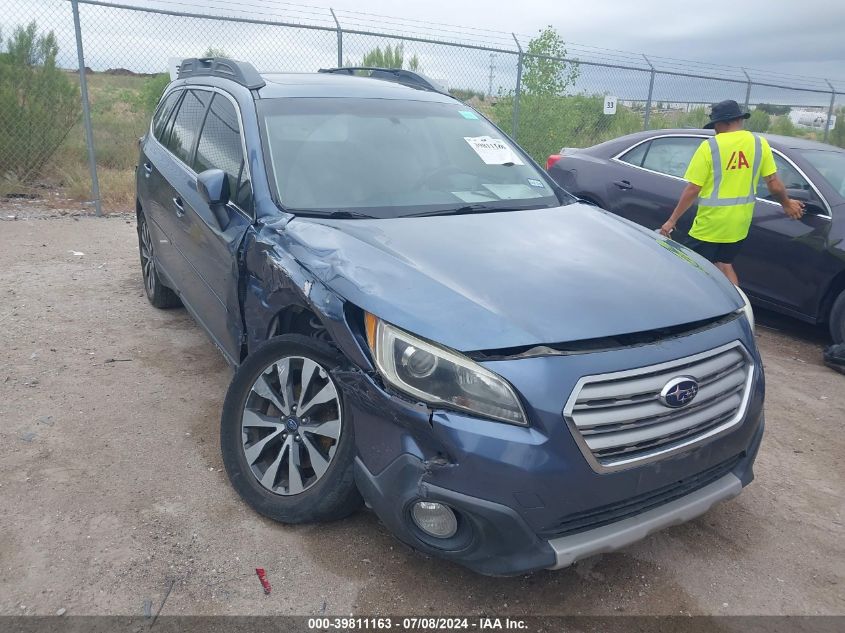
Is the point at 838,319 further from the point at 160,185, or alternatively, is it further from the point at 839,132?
the point at 839,132


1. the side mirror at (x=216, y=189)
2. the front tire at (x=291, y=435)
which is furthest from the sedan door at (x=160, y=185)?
the front tire at (x=291, y=435)

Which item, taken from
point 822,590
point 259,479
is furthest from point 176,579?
point 822,590

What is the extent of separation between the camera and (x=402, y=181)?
3465mm

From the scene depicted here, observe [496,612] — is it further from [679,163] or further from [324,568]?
[679,163]

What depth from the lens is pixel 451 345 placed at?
2.25 meters

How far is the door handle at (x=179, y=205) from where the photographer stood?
160 inches

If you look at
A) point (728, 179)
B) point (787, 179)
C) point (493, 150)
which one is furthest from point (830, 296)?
point (493, 150)

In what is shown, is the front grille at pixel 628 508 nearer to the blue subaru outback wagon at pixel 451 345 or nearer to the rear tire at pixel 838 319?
the blue subaru outback wagon at pixel 451 345

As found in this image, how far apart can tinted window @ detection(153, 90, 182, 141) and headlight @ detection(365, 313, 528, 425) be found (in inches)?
133

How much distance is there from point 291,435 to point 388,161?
1.49 meters

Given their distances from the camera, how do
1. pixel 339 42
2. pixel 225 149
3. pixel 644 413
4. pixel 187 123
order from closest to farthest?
pixel 644 413 → pixel 225 149 → pixel 187 123 → pixel 339 42

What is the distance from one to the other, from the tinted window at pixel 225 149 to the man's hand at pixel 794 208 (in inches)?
159

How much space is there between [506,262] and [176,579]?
1709 mm

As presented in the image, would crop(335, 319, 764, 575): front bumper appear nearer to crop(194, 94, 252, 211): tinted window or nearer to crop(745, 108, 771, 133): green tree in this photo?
crop(194, 94, 252, 211): tinted window
